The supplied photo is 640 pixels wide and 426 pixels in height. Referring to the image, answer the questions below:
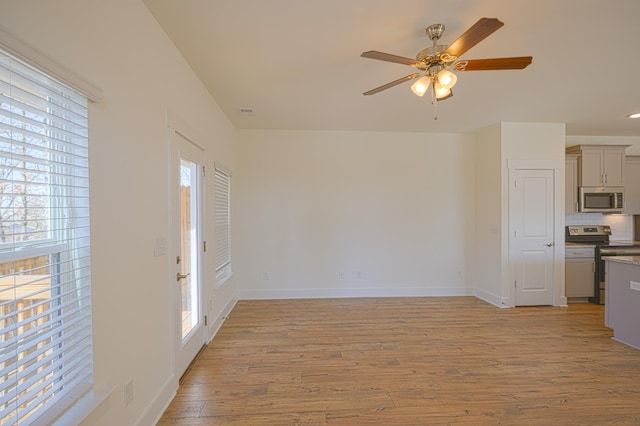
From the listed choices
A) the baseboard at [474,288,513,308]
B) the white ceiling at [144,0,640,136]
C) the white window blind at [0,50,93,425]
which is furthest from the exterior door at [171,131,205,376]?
the baseboard at [474,288,513,308]

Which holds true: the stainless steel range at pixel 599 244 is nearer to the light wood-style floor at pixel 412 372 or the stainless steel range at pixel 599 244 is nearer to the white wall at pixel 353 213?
the light wood-style floor at pixel 412 372

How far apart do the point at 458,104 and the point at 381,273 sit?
115 inches

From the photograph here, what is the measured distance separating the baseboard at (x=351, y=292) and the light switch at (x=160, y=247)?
2879 millimetres

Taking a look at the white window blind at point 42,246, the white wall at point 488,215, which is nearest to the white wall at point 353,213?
the white wall at point 488,215

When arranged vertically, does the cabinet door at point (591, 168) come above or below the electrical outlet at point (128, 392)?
above

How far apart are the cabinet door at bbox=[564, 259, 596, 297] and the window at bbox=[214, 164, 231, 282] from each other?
538 cm

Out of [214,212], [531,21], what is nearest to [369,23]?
[531,21]

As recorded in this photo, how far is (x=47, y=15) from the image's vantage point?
3.77ft

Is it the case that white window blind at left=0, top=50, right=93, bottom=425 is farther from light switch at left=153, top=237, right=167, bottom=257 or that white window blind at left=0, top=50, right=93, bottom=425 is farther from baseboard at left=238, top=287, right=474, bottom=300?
baseboard at left=238, top=287, right=474, bottom=300

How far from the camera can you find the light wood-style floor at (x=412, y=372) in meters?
2.11

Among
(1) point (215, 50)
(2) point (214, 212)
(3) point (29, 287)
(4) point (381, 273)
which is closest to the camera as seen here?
(3) point (29, 287)

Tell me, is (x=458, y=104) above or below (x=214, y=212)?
above

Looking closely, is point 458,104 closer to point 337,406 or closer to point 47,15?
point 337,406

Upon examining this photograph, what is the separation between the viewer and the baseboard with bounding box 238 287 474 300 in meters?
4.86
